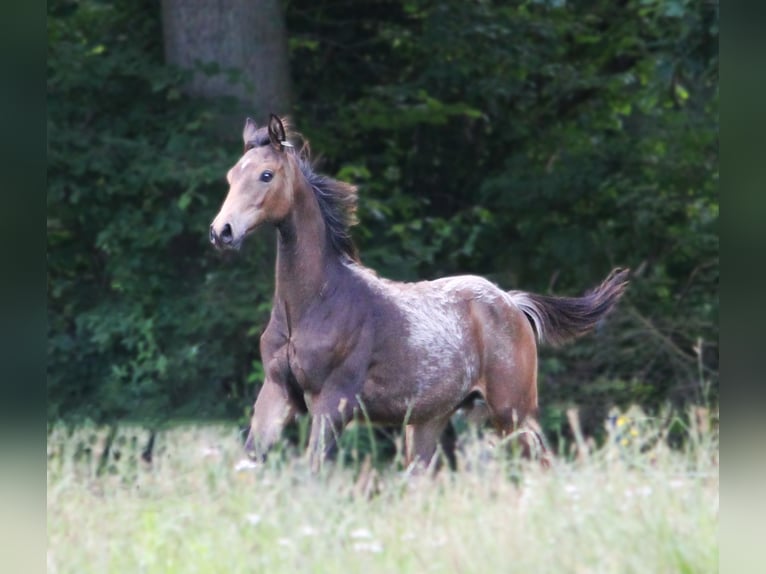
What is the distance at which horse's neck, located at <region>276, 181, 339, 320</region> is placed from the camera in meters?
6.89

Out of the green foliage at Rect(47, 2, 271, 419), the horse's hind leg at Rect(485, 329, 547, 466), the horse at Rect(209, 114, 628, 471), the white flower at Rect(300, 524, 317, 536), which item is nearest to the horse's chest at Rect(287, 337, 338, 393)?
the horse at Rect(209, 114, 628, 471)

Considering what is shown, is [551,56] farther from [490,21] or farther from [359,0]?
[359,0]

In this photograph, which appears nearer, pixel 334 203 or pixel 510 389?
pixel 334 203

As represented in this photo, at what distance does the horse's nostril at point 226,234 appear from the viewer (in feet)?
21.3

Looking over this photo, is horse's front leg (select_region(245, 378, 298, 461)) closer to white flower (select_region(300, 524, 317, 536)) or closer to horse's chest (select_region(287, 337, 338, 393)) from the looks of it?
horse's chest (select_region(287, 337, 338, 393))

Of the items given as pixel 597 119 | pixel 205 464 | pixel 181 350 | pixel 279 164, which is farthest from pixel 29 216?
pixel 597 119

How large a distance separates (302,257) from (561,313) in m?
2.27

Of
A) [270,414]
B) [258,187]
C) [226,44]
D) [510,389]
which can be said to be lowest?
[510,389]

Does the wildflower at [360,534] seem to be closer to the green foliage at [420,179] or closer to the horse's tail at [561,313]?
the horse's tail at [561,313]

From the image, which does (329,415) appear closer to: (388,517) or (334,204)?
(334,204)

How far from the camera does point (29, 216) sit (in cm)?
310

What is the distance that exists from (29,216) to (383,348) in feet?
13.6

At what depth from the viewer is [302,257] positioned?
6.98 meters

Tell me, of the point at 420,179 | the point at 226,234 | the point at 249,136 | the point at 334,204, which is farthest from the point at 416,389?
the point at 420,179
